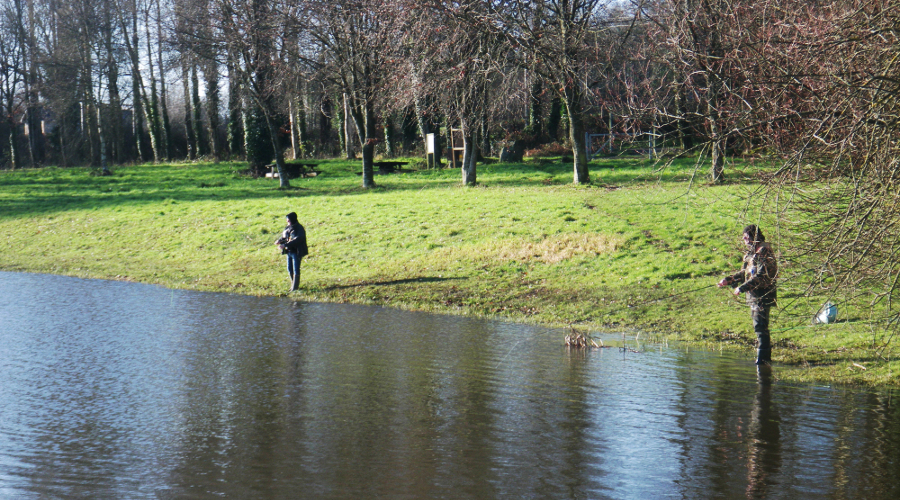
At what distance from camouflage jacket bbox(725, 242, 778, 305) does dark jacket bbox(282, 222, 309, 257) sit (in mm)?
10016

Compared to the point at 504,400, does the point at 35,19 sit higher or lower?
higher

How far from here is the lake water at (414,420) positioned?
21.0 feet

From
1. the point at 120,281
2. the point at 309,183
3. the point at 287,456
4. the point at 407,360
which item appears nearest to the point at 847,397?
the point at 407,360

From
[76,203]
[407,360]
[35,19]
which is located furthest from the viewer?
[35,19]

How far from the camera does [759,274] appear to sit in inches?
409

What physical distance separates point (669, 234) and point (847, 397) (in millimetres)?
10165

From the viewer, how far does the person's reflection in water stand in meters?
6.45

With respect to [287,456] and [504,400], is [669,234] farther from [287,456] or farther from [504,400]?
[287,456]

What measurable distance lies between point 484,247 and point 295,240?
16.3 ft

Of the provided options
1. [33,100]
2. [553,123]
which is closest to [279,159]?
[553,123]

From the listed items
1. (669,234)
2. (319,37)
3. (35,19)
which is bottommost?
(669,234)

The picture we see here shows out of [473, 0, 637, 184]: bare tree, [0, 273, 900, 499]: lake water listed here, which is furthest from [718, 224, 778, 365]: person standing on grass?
[473, 0, 637, 184]: bare tree

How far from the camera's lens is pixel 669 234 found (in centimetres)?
1916

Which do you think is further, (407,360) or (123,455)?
(407,360)
